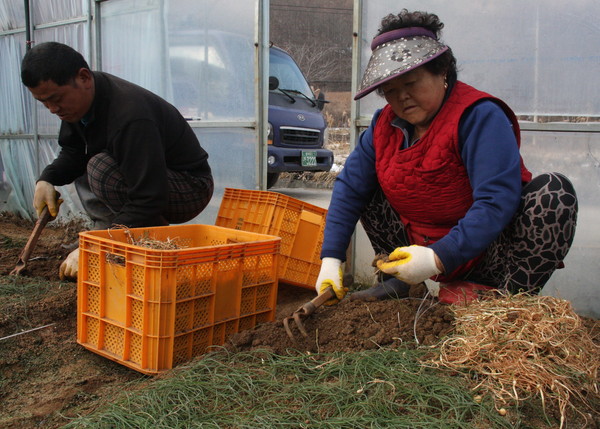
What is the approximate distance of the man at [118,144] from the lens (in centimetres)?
290

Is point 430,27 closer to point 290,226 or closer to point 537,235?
point 537,235

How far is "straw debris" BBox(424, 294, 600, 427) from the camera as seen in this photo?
1.64 m

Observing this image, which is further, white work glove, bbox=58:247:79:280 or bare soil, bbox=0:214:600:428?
white work glove, bbox=58:247:79:280

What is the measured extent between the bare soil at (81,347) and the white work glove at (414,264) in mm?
156

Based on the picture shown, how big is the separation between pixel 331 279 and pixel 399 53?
94 centimetres

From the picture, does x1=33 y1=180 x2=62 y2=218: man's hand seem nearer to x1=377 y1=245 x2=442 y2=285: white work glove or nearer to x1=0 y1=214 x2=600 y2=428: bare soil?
x1=0 y1=214 x2=600 y2=428: bare soil

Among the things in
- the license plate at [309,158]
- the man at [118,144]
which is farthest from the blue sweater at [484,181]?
the license plate at [309,158]

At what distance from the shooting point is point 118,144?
115 inches

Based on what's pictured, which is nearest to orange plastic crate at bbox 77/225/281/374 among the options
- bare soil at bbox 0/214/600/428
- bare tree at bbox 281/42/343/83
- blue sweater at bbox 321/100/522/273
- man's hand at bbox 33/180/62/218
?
bare soil at bbox 0/214/600/428

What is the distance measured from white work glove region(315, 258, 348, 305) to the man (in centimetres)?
100

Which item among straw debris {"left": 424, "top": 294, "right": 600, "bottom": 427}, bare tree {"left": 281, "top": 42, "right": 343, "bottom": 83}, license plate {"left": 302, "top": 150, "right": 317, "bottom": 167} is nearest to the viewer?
straw debris {"left": 424, "top": 294, "right": 600, "bottom": 427}

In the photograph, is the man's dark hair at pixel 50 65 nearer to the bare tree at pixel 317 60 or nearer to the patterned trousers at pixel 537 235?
the patterned trousers at pixel 537 235

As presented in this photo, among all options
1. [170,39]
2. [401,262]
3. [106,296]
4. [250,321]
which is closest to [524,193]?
[401,262]

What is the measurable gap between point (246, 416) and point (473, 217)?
103 centimetres
